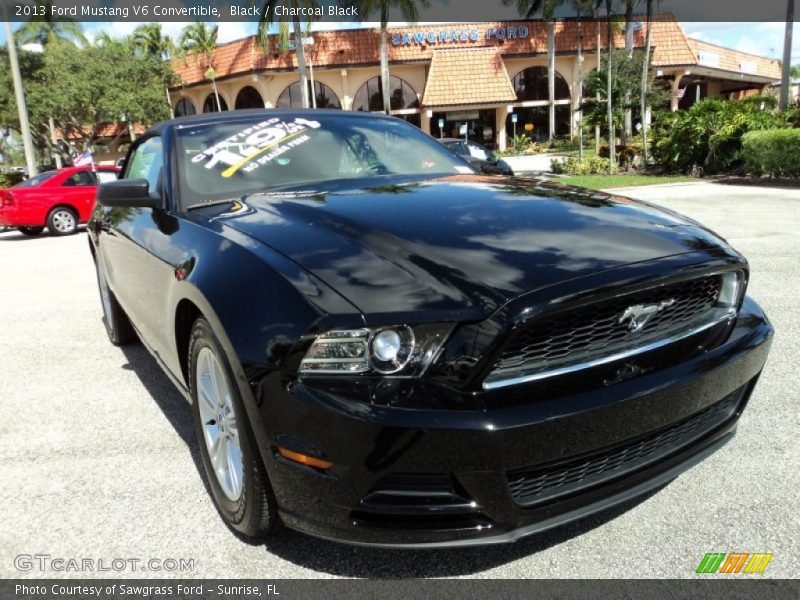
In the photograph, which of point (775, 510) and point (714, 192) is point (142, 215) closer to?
point (775, 510)

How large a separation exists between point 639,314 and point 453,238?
0.64m

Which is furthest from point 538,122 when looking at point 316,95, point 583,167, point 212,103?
point 583,167

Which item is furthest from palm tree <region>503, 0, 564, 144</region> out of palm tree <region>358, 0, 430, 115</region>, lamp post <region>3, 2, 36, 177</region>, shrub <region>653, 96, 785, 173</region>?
lamp post <region>3, 2, 36, 177</region>

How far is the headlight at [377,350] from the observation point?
67.1 inches

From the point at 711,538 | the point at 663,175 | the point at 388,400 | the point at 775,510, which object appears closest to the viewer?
the point at 388,400

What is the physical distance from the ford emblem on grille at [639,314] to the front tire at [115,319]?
12.4 feet

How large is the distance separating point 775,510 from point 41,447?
10.9 ft

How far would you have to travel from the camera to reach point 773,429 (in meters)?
2.93

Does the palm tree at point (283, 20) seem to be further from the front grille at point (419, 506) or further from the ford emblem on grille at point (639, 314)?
the front grille at point (419, 506)

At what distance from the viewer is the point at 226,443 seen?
2.29 m

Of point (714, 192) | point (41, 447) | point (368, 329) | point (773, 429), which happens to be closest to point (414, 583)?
point (368, 329)

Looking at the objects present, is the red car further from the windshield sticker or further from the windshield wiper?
the windshield wiper

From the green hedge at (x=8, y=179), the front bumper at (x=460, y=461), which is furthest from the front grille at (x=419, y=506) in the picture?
the green hedge at (x=8, y=179)

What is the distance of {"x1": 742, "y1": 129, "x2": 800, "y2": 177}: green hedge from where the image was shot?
50.8 feet
